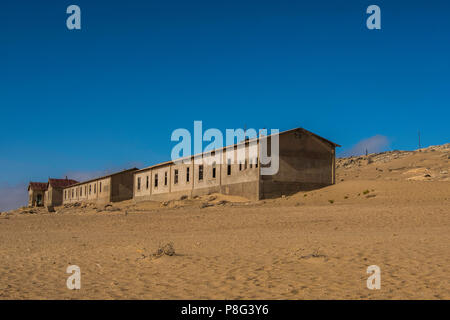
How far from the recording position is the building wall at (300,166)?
28656 mm

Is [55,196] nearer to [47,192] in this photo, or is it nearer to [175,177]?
[47,192]

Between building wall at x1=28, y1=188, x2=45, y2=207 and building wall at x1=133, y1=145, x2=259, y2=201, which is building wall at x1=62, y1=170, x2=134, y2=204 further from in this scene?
building wall at x1=28, y1=188, x2=45, y2=207

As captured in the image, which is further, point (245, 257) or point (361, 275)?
point (245, 257)

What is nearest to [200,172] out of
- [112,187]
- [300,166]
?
[300,166]

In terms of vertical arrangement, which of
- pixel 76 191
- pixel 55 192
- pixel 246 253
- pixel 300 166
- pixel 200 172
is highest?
pixel 55 192

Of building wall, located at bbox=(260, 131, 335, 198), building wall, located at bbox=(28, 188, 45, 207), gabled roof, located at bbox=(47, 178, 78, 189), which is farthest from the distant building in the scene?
building wall, located at bbox=(260, 131, 335, 198)

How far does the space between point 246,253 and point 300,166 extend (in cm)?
1887

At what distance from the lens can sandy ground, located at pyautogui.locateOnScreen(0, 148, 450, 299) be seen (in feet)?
25.2

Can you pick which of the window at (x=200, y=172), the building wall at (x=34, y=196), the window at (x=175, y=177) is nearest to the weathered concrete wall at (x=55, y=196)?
the building wall at (x=34, y=196)

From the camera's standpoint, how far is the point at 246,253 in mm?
11500

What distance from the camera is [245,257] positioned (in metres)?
10.9
